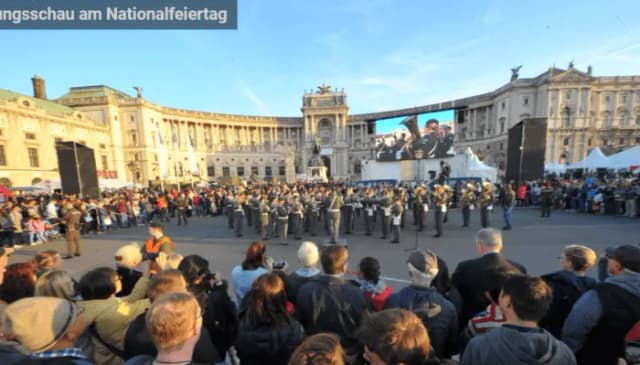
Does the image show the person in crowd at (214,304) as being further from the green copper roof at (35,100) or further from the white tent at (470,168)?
the green copper roof at (35,100)

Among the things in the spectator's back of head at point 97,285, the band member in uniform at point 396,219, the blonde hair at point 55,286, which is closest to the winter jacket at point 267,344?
the spectator's back of head at point 97,285

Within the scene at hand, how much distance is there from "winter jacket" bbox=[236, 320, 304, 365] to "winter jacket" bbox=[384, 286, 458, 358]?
0.89m

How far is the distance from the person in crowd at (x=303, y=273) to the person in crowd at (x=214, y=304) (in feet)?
1.81

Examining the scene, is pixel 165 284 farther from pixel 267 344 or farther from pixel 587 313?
pixel 587 313

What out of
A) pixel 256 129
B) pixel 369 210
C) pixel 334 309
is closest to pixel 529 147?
pixel 369 210

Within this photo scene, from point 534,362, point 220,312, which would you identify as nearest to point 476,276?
point 534,362

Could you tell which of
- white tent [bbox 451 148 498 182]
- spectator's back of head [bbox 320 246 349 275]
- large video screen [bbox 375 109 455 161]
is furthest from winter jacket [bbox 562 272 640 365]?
large video screen [bbox 375 109 455 161]

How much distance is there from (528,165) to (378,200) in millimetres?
7161

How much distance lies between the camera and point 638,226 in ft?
28.0

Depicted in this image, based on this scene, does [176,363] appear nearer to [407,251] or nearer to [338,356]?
[338,356]

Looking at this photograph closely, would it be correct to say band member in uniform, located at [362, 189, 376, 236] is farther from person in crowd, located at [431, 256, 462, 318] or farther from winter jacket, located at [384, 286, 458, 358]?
winter jacket, located at [384, 286, 458, 358]

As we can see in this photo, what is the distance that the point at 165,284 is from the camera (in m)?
1.96

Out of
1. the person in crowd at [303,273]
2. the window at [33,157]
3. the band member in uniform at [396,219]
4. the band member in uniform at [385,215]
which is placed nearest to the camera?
the person in crowd at [303,273]

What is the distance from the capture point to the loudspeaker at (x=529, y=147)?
1062 centimetres
